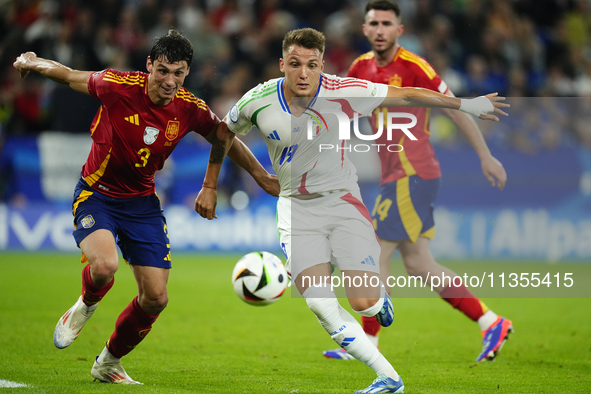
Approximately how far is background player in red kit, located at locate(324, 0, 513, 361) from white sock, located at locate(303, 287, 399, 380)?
59.3 inches

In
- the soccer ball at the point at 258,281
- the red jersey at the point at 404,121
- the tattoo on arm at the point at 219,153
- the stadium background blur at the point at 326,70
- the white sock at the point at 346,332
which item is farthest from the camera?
the stadium background blur at the point at 326,70

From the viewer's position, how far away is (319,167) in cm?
454

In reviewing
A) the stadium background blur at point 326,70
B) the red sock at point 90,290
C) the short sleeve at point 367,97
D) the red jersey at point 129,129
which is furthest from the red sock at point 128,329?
the stadium background blur at point 326,70

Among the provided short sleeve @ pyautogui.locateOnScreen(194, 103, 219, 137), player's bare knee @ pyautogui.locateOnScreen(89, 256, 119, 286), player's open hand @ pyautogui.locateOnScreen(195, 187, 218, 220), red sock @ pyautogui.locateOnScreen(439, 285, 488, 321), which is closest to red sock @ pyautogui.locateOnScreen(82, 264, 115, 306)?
player's bare knee @ pyautogui.locateOnScreen(89, 256, 119, 286)

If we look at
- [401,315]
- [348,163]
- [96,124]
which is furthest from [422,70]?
[401,315]

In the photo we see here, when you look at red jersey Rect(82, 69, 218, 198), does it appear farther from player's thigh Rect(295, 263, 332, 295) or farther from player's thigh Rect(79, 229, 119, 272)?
player's thigh Rect(295, 263, 332, 295)

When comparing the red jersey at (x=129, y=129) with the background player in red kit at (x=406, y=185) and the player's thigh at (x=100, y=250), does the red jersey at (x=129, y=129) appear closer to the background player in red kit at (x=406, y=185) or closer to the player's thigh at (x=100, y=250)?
the player's thigh at (x=100, y=250)

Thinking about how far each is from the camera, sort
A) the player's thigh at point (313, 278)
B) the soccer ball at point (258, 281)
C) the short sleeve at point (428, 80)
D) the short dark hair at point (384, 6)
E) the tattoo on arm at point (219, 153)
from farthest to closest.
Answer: the short dark hair at point (384, 6), the short sleeve at point (428, 80), the soccer ball at point (258, 281), the tattoo on arm at point (219, 153), the player's thigh at point (313, 278)

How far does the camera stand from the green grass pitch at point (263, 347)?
4609 millimetres

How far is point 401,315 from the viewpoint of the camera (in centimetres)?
783

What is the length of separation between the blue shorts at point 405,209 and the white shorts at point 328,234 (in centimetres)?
123

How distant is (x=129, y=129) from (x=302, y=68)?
1.30 meters

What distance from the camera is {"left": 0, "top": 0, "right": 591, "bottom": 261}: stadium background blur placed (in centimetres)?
1092

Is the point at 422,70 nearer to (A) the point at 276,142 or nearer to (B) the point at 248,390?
(A) the point at 276,142
